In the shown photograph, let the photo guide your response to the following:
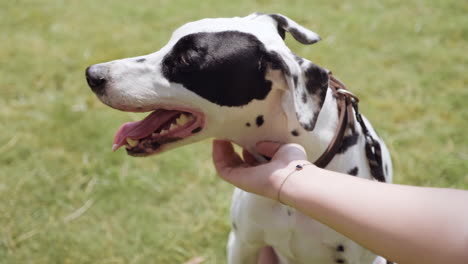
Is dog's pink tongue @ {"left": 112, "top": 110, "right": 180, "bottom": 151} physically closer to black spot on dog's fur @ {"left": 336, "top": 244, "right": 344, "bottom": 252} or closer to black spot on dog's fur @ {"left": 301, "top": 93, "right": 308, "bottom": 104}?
black spot on dog's fur @ {"left": 301, "top": 93, "right": 308, "bottom": 104}

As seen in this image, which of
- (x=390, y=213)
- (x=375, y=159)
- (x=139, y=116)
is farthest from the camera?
(x=139, y=116)

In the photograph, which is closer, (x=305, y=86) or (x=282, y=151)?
(x=305, y=86)

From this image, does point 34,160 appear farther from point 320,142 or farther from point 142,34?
point 320,142

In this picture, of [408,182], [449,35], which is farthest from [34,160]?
[449,35]

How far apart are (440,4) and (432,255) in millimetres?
4455

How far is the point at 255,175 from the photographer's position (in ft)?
5.53

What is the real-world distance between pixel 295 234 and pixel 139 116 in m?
2.08

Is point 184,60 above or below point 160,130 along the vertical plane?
above

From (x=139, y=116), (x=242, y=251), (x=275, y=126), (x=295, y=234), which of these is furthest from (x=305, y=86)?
(x=139, y=116)

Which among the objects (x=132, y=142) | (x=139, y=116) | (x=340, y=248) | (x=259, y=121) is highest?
(x=259, y=121)

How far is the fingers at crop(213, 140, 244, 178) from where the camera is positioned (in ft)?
6.19

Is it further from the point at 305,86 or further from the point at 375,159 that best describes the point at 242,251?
the point at 305,86

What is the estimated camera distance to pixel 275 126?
1749 mm

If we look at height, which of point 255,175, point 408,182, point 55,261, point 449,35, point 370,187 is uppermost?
point 370,187
